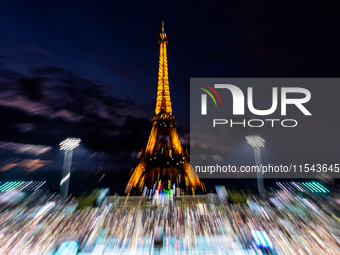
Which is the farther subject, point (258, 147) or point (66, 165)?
point (258, 147)

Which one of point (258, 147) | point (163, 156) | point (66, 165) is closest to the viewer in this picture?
point (66, 165)

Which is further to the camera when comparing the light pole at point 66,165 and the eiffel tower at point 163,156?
the eiffel tower at point 163,156

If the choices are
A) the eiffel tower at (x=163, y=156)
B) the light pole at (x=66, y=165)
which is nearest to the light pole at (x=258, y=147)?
the eiffel tower at (x=163, y=156)

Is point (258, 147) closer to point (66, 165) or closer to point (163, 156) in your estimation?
point (163, 156)

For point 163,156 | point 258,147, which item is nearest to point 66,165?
point 163,156

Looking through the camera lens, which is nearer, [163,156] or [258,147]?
[258,147]

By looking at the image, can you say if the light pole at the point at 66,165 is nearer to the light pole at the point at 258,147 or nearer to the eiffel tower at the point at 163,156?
the eiffel tower at the point at 163,156

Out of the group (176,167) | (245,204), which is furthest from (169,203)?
(245,204)

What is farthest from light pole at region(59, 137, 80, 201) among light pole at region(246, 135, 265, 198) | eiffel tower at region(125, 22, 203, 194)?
light pole at region(246, 135, 265, 198)

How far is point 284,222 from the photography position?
649 inches

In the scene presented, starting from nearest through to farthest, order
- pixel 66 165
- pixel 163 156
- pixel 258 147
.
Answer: pixel 66 165 < pixel 258 147 < pixel 163 156

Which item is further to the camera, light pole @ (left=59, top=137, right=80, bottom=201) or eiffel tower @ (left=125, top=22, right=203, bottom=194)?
eiffel tower @ (left=125, top=22, right=203, bottom=194)

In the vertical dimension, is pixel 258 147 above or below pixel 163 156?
above

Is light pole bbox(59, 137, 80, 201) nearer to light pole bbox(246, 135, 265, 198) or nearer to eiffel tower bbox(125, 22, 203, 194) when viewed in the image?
eiffel tower bbox(125, 22, 203, 194)
